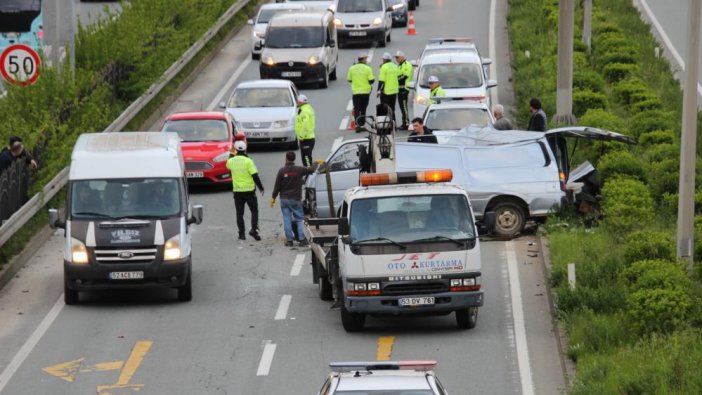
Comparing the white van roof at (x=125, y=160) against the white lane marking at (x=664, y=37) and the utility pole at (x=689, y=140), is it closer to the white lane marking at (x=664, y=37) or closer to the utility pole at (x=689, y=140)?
the utility pole at (x=689, y=140)

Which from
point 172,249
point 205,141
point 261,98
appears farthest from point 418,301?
point 261,98

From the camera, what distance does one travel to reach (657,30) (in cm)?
5453

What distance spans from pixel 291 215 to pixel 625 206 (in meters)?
5.81

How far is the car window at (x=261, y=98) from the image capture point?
125ft

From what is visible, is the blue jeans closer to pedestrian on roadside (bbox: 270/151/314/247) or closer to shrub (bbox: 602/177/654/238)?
pedestrian on roadside (bbox: 270/151/314/247)

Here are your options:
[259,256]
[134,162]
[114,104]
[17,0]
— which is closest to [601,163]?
[259,256]

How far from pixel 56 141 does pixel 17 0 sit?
14.1 meters

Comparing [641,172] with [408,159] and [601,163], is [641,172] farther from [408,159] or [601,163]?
[408,159]

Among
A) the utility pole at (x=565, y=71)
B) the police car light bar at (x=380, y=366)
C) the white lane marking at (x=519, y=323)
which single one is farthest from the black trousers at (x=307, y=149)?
the police car light bar at (x=380, y=366)

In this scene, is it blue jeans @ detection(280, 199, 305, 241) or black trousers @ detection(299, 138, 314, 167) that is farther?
black trousers @ detection(299, 138, 314, 167)

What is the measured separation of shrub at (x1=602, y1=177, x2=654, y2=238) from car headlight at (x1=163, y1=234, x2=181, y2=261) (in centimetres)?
698

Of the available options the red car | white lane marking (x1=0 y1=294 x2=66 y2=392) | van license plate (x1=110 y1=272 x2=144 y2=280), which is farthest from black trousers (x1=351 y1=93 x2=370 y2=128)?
van license plate (x1=110 y1=272 x2=144 y2=280)

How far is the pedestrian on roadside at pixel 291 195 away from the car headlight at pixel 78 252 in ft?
16.3

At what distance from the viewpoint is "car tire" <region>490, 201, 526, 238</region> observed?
2805 centimetres
